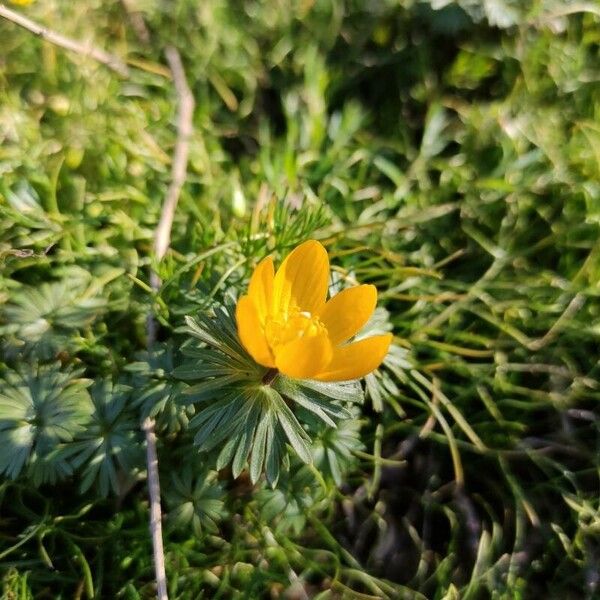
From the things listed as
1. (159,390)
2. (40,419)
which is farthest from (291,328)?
(40,419)

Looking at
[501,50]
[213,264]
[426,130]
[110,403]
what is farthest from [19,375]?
[501,50]

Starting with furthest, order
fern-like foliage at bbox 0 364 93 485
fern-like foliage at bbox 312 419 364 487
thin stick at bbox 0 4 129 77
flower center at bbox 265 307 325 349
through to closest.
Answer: thin stick at bbox 0 4 129 77, fern-like foliage at bbox 312 419 364 487, fern-like foliage at bbox 0 364 93 485, flower center at bbox 265 307 325 349

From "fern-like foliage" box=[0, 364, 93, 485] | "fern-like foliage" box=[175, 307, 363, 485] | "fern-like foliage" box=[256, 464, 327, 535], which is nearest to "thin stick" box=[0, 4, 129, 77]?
"fern-like foliage" box=[0, 364, 93, 485]

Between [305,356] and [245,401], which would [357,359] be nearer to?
[305,356]

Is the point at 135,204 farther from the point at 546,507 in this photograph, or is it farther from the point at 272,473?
the point at 546,507

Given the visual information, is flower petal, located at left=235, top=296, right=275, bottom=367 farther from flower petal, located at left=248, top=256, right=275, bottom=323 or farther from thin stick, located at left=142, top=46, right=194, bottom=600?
thin stick, located at left=142, top=46, right=194, bottom=600

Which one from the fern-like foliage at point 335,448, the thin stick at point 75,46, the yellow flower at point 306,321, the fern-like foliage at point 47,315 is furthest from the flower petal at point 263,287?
the thin stick at point 75,46
